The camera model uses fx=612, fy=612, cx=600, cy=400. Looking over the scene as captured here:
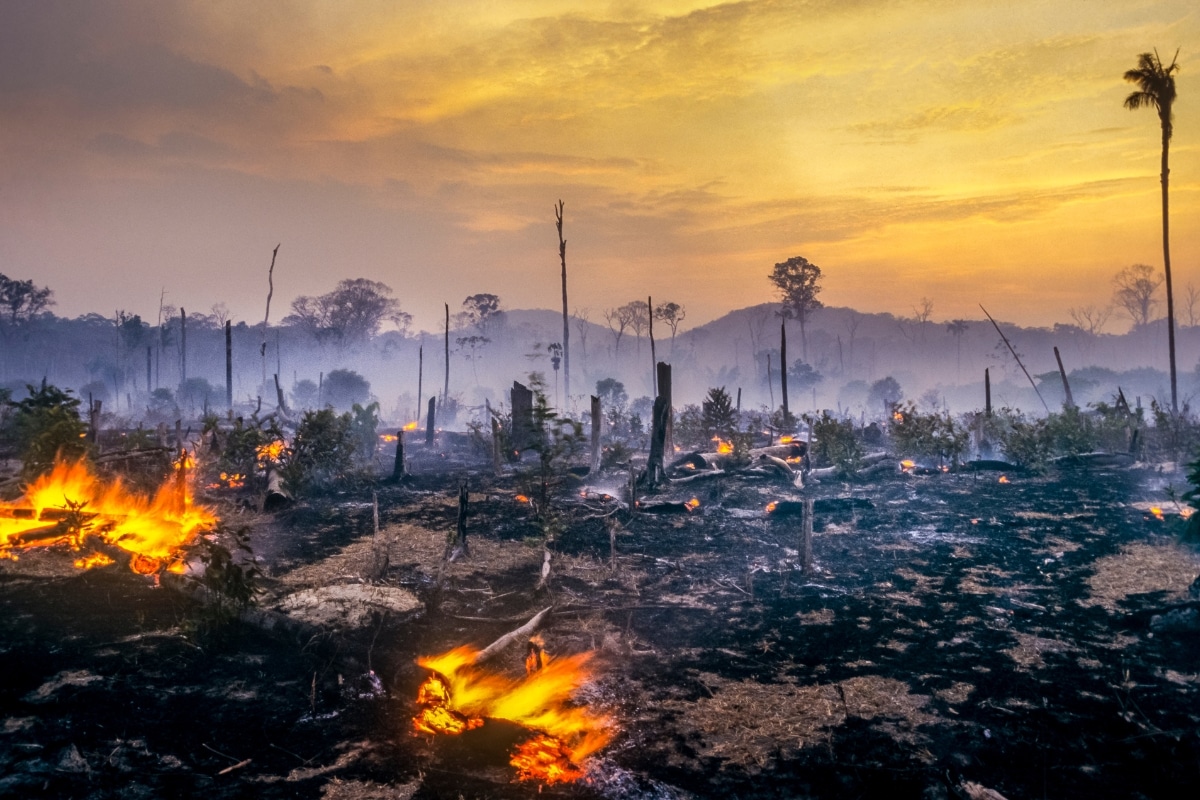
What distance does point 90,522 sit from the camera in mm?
10148

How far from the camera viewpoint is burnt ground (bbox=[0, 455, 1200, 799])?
482 cm

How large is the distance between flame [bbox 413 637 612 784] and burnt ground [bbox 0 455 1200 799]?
20 centimetres

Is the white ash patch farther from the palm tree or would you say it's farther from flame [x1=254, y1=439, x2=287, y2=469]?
the palm tree

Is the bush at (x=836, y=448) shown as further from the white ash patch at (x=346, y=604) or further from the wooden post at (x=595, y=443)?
the white ash patch at (x=346, y=604)

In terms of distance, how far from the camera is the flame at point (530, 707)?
5.21m

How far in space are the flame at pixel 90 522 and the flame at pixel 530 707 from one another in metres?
4.83

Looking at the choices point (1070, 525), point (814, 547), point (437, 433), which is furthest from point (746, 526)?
point (437, 433)

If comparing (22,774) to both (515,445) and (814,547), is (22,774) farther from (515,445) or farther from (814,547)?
(515,445)

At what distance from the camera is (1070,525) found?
41.7 feet

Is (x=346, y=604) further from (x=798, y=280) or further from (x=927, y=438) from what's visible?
(x=798, y=280)

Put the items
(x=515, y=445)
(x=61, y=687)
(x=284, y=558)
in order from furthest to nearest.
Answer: (x=515, y=445) < (x=284, y=558) < (x=61, y=687)

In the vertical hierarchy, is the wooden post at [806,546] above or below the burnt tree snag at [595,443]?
below

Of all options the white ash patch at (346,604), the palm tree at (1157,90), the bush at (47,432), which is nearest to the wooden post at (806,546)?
the white ash patch at (346,604)

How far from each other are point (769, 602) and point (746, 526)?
4.56m
